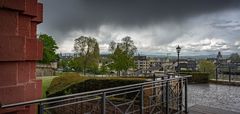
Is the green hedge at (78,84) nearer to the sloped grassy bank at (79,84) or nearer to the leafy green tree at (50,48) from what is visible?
the sloped grassy bank at (79,84)

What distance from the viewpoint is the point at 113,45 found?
1731 inches

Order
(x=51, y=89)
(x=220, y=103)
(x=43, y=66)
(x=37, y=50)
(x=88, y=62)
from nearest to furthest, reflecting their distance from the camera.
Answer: (x=37, y=50), (x=220, y=103), (x=51, y=89), (x=88, y=62), (x=43, y=66)

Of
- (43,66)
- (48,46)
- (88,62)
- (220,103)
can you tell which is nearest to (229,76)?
(220,103)

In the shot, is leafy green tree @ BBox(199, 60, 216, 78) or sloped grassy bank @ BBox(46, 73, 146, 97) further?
leafy green tree @ BBox(199, 60, 216, 78)

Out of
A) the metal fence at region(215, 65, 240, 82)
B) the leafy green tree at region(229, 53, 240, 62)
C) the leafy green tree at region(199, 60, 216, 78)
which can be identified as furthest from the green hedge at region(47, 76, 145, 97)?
the leafy green tree at region(229, 53, 240, 62)

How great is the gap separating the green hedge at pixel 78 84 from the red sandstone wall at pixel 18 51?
1158 centimetres

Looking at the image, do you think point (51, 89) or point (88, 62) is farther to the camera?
point (88, 62)

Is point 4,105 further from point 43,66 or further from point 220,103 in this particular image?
point 43,66

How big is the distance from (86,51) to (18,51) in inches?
1597

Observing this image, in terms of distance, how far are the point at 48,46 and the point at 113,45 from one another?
18969mm

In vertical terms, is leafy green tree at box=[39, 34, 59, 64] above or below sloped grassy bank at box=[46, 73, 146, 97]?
above

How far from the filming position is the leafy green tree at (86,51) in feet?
137

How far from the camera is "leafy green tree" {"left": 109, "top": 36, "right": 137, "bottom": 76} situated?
39906mm

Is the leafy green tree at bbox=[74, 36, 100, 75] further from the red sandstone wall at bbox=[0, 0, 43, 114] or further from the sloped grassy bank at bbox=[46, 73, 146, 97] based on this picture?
the red sandstone wall at bbox=[0, 0, 43, 114]
